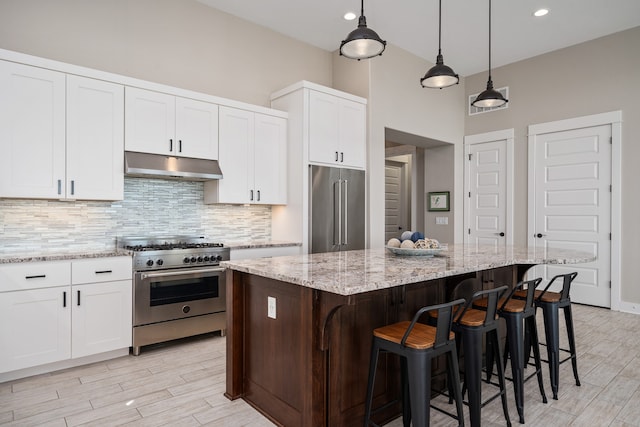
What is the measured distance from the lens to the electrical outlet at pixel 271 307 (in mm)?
2305

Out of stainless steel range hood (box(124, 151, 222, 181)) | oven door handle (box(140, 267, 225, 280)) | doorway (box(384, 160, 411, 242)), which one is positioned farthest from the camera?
doorway (box(384, 160, 411, 242))

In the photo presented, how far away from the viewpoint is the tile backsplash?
128 inches

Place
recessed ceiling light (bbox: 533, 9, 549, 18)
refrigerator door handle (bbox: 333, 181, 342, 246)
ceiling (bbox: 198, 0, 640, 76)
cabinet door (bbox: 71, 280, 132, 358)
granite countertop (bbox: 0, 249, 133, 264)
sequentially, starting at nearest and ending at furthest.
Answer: granite countertop (bbox: 0, 249, 133, 264) → cabinet door (bbox: 71, 280, 132, 358) → ceiling (bbox: 198, 0, 640, 76) → recessed ceiling light (bbox: 533, 9, 549, 18) → refrigerator door handle (bbox: 333, 181, 342, 246)

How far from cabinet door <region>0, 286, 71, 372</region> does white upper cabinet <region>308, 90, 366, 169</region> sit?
2.77 metres

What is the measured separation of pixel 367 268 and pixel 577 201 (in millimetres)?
4484

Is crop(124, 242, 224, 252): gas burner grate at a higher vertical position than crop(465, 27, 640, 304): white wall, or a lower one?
lower

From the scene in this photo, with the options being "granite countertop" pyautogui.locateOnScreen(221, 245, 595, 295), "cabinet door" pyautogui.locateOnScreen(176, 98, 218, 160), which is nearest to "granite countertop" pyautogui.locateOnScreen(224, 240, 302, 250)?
"cabinet door" pyautogui.locateOnScreen(176, 98, 218, 160)

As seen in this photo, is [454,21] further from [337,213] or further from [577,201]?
[577,201]

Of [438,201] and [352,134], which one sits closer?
[352,134]

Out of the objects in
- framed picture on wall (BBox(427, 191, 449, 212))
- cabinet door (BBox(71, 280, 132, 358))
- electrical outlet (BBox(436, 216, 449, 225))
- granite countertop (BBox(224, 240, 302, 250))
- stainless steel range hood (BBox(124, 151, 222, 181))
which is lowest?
cabinet door (BBox(71, 280, 132, 358))

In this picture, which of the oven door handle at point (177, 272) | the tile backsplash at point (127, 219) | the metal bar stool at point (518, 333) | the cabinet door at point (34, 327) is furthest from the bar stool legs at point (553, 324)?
the cabinet door at point (34, 327)

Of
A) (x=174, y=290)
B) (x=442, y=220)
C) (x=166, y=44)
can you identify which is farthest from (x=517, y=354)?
(x=442, y=220)

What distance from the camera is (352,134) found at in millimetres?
4891

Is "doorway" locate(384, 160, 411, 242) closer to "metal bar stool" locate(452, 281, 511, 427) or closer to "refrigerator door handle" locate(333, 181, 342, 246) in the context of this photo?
"refrigerator door handle" locate(333, 181, 342, 246)
